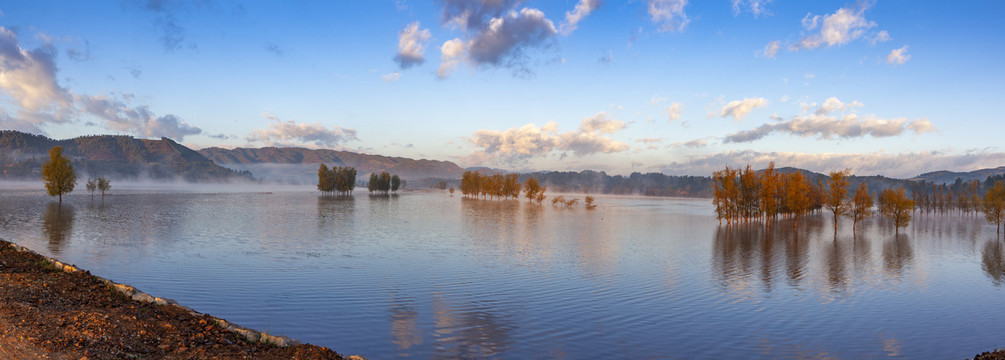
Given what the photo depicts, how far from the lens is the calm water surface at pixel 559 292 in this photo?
14.4m

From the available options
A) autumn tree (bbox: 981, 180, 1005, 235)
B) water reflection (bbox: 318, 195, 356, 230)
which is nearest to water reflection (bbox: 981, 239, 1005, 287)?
autumn tree (bbox: 981, 180, 1005, 235)

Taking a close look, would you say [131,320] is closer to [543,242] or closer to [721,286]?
[721,286]

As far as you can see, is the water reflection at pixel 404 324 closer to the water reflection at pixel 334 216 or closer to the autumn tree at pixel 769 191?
the water reflection at pixel 334 216

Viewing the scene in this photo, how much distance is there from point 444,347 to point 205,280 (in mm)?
13550

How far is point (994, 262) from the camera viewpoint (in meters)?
35.8

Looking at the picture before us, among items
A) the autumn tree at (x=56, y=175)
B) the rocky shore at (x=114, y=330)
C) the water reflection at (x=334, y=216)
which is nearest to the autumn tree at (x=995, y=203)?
the water reflection at (x=334, y=216)

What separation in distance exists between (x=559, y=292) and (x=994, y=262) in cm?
3588

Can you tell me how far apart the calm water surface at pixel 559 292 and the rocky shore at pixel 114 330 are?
258 cm

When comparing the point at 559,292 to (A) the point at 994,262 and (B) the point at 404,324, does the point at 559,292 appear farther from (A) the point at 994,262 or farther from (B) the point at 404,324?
(A) the point at 994,262

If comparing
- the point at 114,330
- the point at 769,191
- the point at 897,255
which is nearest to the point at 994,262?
the point at 897,255

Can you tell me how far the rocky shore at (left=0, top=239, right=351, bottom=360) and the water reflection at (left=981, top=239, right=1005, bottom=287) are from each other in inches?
1391

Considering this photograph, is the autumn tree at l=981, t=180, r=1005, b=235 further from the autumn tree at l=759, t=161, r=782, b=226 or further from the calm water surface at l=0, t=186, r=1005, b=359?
the calm water surface at l=0, t=186, r=1005, b=359

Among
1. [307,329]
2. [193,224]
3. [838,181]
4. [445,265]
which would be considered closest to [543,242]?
[445,265]

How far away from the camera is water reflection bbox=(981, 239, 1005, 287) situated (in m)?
28.9
